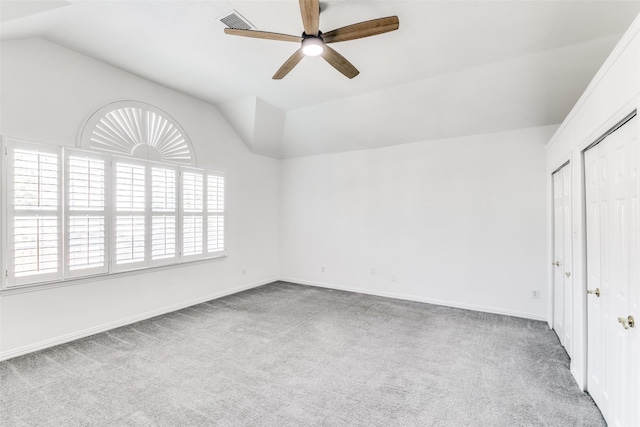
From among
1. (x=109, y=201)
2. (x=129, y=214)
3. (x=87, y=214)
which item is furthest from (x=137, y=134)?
(x=87, y=214)

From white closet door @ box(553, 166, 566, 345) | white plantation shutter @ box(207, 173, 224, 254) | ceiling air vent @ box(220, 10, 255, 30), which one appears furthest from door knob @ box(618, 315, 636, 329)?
white plantation shutter @ box(207, 173, 224, 254)

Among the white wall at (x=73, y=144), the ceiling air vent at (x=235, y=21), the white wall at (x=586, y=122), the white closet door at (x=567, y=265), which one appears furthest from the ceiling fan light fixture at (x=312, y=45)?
the white wall at (x=73, y=144)

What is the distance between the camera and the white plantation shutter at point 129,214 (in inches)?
143

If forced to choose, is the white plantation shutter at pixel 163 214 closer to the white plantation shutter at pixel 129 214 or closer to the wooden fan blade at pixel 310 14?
the white plantation shutter at pixel 129 214

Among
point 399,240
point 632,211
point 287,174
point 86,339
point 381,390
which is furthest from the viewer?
point 287,174

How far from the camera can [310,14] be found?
6.71 ft

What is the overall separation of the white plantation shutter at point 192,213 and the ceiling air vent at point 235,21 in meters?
2.36

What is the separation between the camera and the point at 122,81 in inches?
146

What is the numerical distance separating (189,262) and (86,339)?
4.98 feet

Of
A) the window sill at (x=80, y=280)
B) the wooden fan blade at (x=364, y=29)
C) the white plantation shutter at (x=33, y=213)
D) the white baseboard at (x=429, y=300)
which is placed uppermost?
the wooden fan blade at (x=364, y=29)

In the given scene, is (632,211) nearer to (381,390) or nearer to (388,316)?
(381,390)

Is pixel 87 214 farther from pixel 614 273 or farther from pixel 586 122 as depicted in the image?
pixel 586 122

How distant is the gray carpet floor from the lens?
2.11 m

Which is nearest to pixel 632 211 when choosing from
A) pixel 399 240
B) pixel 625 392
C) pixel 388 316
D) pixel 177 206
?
pixel 625 392
